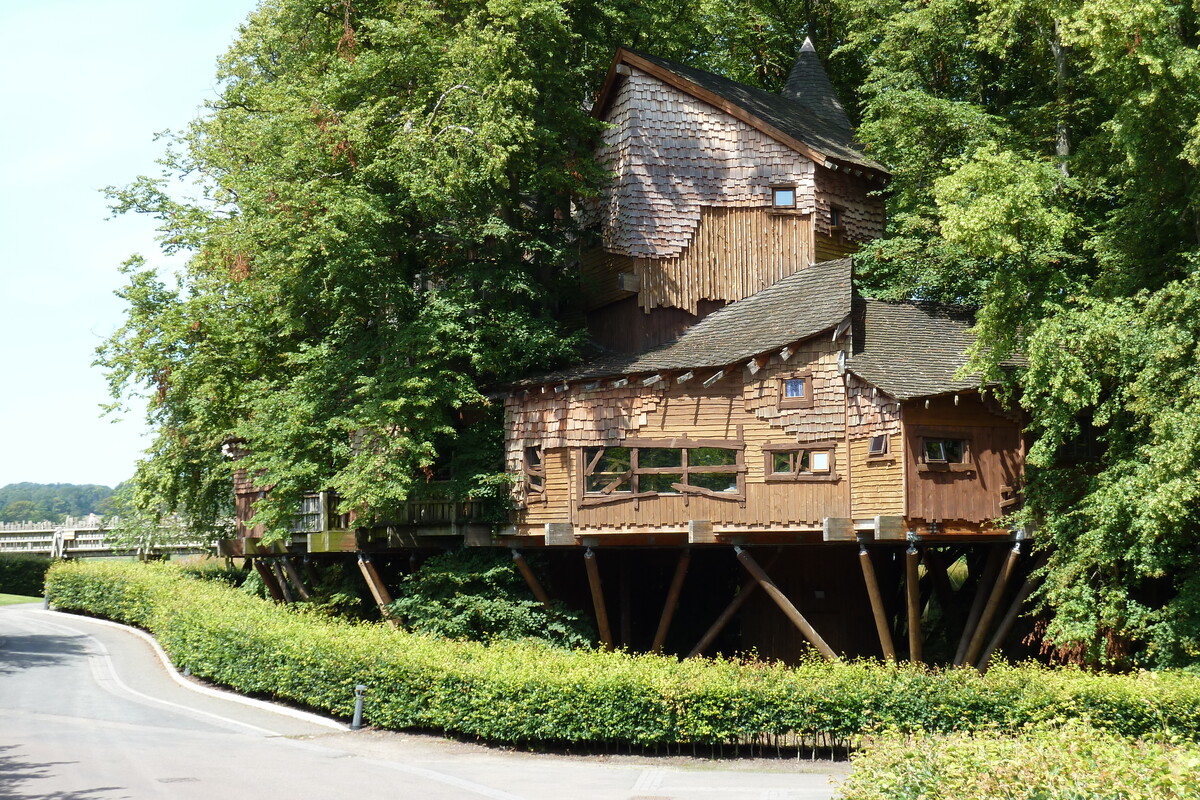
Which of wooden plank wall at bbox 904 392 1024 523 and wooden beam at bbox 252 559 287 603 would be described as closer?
wooden plank wall at bbox 904 392 1024 523

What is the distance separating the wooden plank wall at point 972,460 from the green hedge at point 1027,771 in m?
10.2

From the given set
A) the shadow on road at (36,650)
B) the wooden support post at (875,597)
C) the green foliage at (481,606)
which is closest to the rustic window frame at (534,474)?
the green foliage at (481,606)

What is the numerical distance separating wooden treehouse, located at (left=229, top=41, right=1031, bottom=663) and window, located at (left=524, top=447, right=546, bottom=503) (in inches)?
2.5

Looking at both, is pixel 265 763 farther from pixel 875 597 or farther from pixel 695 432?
pixel 875 597

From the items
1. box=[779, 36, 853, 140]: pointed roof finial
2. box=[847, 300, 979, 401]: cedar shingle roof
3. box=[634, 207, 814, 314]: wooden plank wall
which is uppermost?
box=[779, 36, 853, 140]: pointed roof finial

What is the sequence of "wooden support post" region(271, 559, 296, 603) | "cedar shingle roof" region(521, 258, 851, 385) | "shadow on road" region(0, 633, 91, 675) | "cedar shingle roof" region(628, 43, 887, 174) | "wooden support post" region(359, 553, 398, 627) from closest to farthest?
"cedar shingle roof" region(521, 258, 851, 385) < "wooden support post" region(359, 553, 398, 627) < "shadow on road" region(0, 633, 91, 675) < "cedar shingle roof" region(628, 43, 887, 174) < "wooden support post" region(271, 559, 296, 603)

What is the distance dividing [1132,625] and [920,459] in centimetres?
473

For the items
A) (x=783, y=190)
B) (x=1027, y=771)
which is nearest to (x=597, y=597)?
(x=783, y=190)

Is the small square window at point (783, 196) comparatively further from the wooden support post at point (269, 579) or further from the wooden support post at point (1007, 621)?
the wooden support post at point (269, 579)

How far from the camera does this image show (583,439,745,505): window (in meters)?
24.1

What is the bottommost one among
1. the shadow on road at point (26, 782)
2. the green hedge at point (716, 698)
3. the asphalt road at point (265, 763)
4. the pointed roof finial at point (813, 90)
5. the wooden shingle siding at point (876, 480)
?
the asphalt road at point (265, 763)

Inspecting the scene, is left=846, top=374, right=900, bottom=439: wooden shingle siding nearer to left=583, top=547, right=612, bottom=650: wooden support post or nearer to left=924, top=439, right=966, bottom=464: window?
left=924, top=439, right=966, bottom=464: window

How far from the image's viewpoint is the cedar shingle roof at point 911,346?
74.7 ft

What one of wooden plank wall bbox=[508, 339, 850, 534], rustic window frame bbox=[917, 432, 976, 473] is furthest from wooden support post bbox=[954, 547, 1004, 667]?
wooden plank wall bbox=[508, 339, 850, 534]
